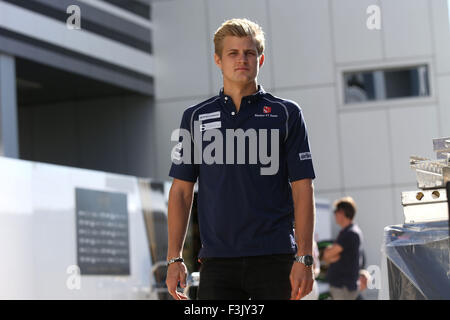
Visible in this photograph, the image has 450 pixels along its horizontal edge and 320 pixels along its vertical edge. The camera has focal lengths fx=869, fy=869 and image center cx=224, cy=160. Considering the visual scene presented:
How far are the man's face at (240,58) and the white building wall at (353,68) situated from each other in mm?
11751

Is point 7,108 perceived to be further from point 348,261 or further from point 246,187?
point 246,187

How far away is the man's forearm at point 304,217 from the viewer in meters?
3.05

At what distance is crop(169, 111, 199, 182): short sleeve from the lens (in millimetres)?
3273

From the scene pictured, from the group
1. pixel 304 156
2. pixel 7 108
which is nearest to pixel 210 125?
pixel 304 156

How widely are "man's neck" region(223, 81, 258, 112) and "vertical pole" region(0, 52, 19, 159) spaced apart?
8.87 m

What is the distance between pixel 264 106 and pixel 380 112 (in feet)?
40.1

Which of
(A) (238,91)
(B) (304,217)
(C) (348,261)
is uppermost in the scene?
(A) (238,91)

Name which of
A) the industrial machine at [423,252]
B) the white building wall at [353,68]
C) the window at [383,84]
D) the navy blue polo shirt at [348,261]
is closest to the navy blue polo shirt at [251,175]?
the industrial machine at [423,252]

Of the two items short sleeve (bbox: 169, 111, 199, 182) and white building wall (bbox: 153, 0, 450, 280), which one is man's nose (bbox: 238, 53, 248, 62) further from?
white building wall (bbox: 153, 0, 450, 280)

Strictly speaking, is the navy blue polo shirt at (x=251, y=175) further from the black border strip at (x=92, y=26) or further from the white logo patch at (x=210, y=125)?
the black border strip at (x=92, y=26)

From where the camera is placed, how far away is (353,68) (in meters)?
15.2

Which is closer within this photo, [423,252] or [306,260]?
[423,252]

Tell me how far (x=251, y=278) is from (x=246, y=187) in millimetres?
322

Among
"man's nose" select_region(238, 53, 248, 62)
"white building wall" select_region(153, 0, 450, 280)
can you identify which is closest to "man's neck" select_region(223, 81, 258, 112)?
"man's nose" select_region(238, 53, 248, 62)
